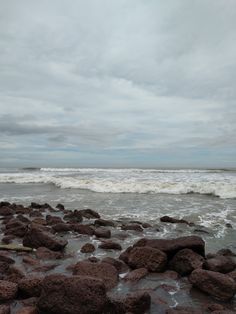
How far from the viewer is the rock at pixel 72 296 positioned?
161 inches

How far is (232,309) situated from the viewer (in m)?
4.54

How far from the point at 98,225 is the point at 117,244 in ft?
8.59

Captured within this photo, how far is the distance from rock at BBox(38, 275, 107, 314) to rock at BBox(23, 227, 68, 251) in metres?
2.97

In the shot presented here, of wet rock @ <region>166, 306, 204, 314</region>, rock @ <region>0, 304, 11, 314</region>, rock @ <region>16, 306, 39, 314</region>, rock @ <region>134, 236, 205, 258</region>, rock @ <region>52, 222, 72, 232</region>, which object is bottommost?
wet rock @ <region>166, 306, 204, 314</region>

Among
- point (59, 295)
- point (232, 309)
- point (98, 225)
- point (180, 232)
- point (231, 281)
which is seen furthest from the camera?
point (98, 225)

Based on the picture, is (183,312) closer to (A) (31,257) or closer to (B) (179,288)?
(B) (179,288)

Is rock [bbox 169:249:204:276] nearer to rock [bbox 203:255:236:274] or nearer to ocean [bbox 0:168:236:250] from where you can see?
rock [bbox 203:255:236:274]

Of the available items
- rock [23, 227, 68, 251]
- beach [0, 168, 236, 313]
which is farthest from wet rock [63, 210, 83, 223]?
rock [23, 227, 68, 251]

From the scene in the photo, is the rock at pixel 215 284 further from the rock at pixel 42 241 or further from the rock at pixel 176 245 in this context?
the rock at pixel 42 241

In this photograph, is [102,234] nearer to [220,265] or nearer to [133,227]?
[133,227]

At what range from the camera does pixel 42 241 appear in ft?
24.1

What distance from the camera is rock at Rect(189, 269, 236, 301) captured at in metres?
4.85

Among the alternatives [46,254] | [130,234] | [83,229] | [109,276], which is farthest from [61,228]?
[109,276]

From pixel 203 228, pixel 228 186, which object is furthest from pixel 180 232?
pixel 228 186
